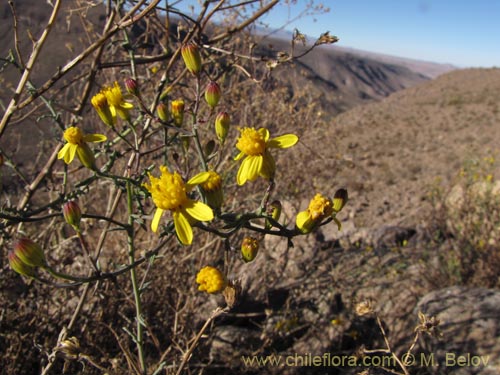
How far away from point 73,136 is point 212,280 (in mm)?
628

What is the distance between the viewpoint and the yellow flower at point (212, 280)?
1.23 metres

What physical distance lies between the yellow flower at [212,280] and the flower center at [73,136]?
570 millimetres

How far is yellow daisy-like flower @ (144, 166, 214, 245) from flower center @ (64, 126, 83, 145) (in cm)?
32

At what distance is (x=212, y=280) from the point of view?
4.08ft

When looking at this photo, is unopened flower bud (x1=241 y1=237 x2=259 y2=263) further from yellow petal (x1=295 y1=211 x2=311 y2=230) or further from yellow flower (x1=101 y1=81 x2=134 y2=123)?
yellow flower (x1=101 y1=81 x2=134 y2=123)

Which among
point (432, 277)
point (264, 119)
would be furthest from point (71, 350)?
point (432, 277)

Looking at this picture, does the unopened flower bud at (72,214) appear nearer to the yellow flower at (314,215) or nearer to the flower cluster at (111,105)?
the flower cluster at (111,105)

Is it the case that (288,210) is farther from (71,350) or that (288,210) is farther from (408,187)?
(408,187)

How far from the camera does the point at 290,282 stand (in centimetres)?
345

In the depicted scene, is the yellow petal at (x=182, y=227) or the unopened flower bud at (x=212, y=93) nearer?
the yellow petal at (x=182, y=227)

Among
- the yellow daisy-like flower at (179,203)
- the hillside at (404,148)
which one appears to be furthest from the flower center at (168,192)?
the hillside at (404,148)

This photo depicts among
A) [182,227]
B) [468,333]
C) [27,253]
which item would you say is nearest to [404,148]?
[468,333]

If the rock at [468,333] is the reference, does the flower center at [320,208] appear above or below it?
above

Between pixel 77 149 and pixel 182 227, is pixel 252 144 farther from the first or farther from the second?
pixel 77 149
